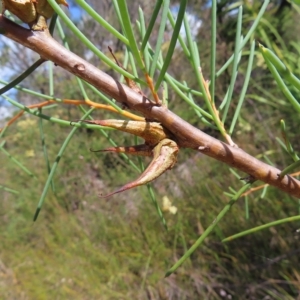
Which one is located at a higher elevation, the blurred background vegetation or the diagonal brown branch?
the diagonal brown branch

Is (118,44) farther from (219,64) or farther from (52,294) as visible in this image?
(52,294)

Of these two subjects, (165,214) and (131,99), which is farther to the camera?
(165,214)

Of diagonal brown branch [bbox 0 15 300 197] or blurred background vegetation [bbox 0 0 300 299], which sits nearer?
diagonal brown branch [bbox 0 15 300 197]

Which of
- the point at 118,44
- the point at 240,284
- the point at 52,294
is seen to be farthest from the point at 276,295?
the point at 118,44

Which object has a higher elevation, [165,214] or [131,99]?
[131,99]

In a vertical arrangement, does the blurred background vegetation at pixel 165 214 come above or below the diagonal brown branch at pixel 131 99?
below
